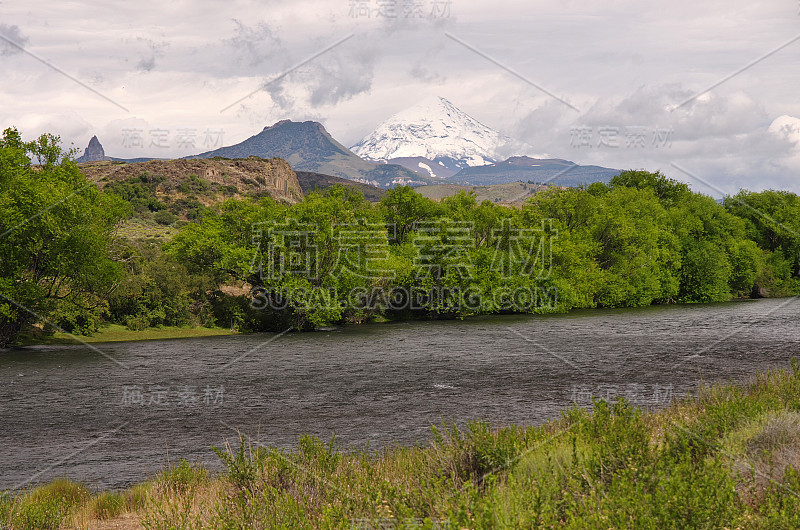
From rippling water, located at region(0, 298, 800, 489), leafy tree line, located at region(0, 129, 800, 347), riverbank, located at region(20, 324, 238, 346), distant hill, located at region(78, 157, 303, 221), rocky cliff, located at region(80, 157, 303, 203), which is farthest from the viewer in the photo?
rocky cliff, located at region(80, 157, 303, 203)

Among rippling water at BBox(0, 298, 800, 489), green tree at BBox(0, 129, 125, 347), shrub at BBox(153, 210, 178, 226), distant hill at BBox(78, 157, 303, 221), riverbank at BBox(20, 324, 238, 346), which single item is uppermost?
distant hill at BBox(78, 157, 303, 221)

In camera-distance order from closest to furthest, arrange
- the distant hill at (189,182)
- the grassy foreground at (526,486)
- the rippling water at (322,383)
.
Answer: the grassy foreground at (526,486), the rippling water at (322,383), the distant hill at (189,182)

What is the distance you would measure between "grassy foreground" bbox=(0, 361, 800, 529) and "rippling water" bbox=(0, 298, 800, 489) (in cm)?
498

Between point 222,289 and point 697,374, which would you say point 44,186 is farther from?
point 697,374

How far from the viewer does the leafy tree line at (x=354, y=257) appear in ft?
141

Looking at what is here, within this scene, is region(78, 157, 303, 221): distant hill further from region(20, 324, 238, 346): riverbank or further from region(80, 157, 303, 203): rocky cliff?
region(20, 324, 238, 346): riverbank

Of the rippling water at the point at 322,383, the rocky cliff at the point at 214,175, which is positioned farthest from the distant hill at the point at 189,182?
the rippling water at the point at 322,383

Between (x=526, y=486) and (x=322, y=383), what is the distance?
79.3 feet

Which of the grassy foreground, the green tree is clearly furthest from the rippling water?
the grassy foreground

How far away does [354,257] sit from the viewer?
185ft

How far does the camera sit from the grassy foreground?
7.06 metres

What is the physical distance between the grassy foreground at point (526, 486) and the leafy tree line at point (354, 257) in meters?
34.1

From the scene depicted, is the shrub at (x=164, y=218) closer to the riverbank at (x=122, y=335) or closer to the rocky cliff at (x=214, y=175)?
the rocky cliff at (x=214, y=175)


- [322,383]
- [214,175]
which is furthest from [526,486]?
[214,175]
